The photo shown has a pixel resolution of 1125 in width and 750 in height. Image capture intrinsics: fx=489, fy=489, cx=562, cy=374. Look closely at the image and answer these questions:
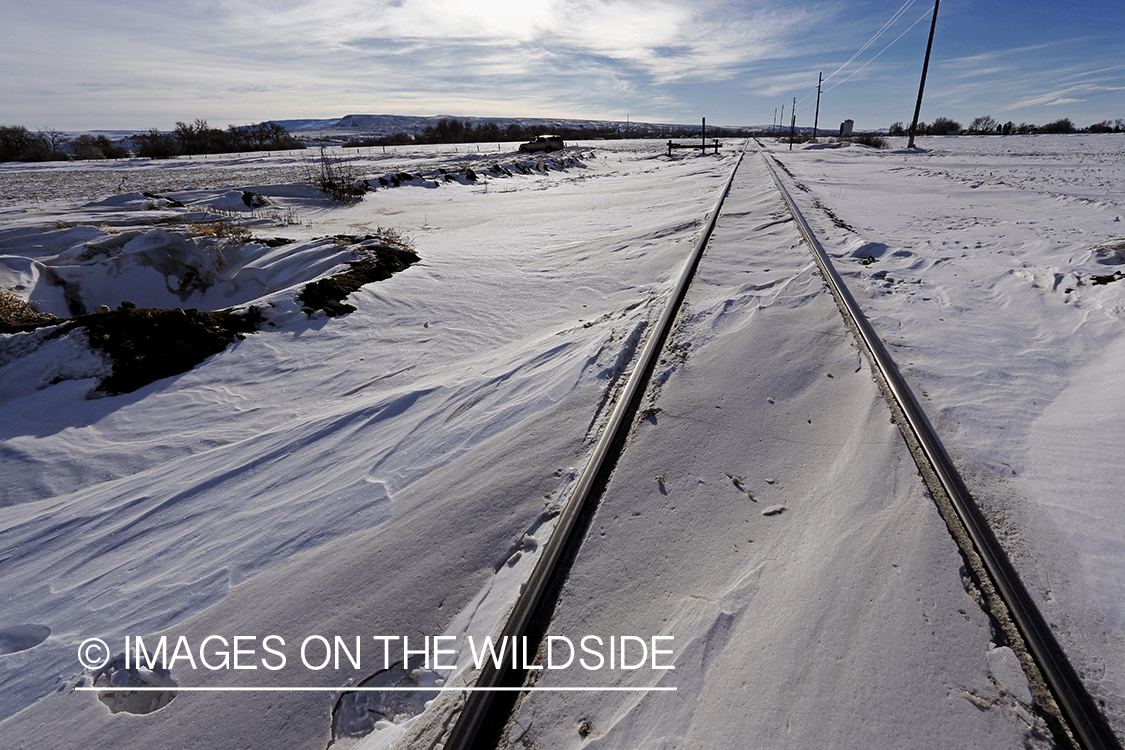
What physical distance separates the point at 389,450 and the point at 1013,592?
10.6 feet

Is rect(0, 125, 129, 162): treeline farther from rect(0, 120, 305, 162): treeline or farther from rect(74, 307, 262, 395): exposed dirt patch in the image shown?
rect(74, 307, 262, 395): exposed dirt patch

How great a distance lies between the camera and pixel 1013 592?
1.93 meters

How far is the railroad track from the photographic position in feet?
5.16

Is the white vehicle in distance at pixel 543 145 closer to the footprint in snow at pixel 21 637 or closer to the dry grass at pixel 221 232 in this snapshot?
the dry grass at pixel 221 232

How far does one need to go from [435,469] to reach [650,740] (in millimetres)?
1890

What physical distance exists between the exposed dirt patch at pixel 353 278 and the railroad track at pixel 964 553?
13.2ft

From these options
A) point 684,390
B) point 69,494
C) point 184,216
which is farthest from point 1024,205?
point 184,216

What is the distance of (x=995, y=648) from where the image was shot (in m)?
1.76

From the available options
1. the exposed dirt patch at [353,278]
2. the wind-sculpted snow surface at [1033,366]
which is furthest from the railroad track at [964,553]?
the exposed dirt patch at [353,278]

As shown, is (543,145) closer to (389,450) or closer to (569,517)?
(389,450)

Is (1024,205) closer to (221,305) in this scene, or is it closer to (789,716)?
(789,716)

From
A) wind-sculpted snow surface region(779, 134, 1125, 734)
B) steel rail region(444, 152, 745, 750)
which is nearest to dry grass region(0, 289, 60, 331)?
steel rail region(444, 152, 745, 750)

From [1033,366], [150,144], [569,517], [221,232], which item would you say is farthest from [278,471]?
[150,144]

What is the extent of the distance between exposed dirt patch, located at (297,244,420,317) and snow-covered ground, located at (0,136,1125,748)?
7.1 inches
